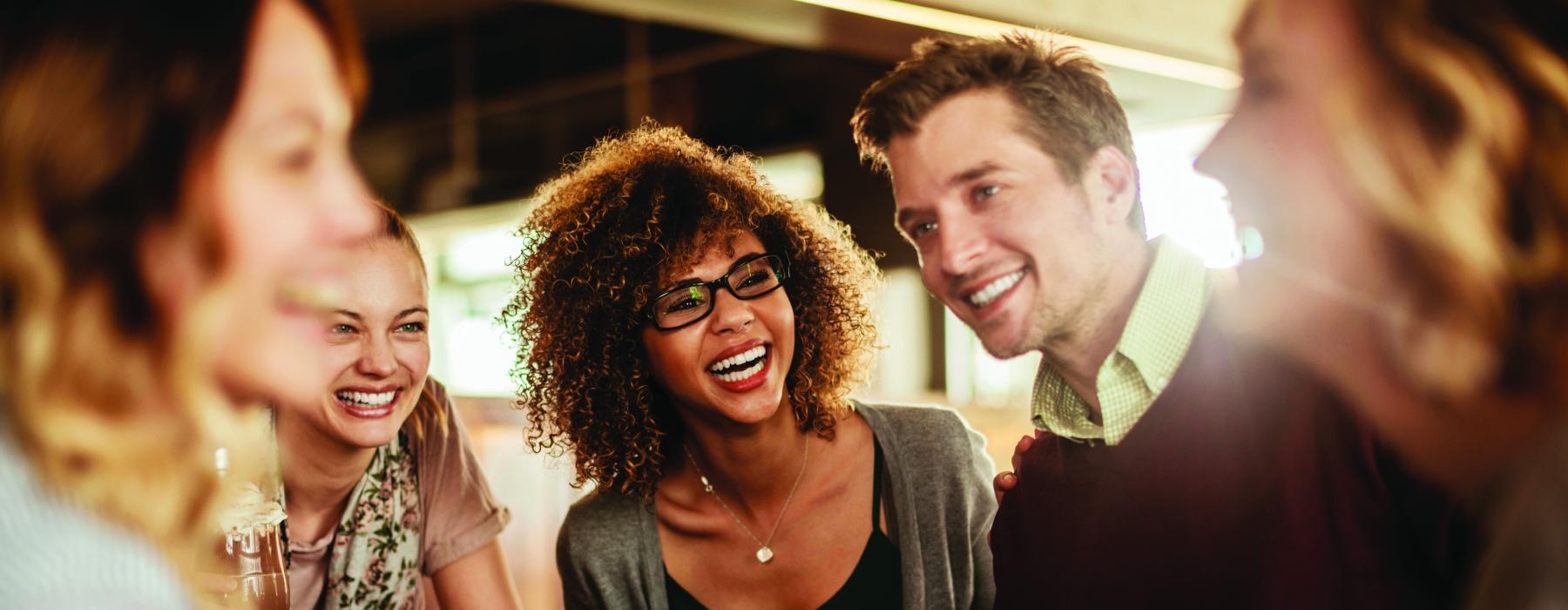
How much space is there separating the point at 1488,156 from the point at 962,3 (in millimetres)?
2293

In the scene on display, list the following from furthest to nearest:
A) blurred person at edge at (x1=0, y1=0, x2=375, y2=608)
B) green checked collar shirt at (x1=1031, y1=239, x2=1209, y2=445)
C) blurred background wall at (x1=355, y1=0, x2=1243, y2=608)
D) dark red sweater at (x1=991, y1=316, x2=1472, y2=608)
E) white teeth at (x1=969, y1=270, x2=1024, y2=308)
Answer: blurred background wall at (x1=355, y1=0, x2=1243, y2=608), white teeth at (x1=969, y1=270, x2=1024, y2=308), green checked collar shirt at (x1=1031, y1=239, x2=1209, y2=445), dark red sweater at (x1=991, y1=316, x2=1472, y2=608), blurred person at edge at (x1=0, y1=0, x2=375, y2=608)

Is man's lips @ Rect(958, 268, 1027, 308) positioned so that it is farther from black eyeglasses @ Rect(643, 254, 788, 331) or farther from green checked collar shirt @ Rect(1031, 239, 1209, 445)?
black eyeglasses @ Rect(643, 254, 788, 331)

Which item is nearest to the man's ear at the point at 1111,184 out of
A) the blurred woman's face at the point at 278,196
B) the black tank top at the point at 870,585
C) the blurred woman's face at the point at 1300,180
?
the blurred woman's face at the point at 1300,180

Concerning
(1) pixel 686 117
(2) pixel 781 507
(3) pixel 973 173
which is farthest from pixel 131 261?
(1) pixel 686 117

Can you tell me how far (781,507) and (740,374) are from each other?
33 centimetres

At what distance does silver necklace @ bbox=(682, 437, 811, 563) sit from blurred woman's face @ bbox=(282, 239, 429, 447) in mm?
591

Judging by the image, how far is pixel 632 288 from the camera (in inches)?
82.7

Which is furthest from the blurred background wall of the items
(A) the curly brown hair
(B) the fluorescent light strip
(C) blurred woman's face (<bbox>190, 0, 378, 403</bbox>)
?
(C) blurred woman's face (<bbox>190, 0, 378, 403</bbox>)

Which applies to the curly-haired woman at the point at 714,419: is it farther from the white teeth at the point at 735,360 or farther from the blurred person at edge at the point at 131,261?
the blurred person at edge at the point at 131,261

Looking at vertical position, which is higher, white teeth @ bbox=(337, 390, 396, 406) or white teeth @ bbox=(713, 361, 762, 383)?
white teeth @ bbox=(337, 390, 396, 406)

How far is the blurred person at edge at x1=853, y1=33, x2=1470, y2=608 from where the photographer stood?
1.18m

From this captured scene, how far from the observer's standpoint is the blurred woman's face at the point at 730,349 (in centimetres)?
201

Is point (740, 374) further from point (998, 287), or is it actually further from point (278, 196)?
point (278, 196)

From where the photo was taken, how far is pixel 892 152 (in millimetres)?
1673
